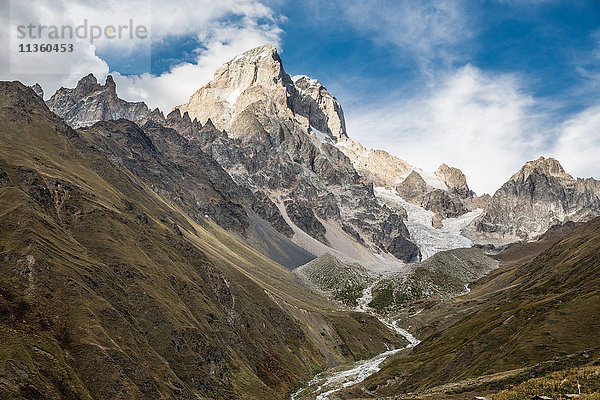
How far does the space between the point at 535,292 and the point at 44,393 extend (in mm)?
104533

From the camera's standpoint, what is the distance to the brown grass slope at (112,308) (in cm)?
4912

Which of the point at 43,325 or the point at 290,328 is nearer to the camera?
the point at 43,325

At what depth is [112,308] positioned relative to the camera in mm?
61875

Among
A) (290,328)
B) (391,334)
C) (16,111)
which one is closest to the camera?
(290,328)

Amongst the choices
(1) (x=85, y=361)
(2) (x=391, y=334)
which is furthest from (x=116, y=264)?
(2) (x=391, y=334)

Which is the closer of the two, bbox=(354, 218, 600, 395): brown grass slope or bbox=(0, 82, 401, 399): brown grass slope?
bbox=(0, 82, 401, 399): brown grass slope

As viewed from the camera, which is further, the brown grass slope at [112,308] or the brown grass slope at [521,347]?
the brown grass slope at [521,347]

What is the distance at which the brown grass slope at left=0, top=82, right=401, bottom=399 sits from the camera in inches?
1934

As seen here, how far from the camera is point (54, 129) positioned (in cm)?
13850

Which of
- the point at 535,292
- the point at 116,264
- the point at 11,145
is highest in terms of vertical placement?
the point at 11,145

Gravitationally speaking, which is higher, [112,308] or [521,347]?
[112,308]

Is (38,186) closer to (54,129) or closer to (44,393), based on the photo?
(44,393)

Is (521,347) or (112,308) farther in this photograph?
(112,308)

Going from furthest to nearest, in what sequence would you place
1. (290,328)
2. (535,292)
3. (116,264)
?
(290,328), (535,292), (116,264)
